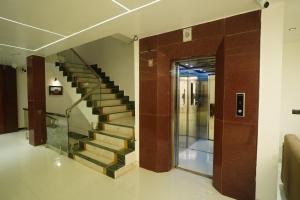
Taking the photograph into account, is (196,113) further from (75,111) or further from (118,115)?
(75,111)

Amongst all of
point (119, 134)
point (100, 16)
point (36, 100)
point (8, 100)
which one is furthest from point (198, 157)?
point (8, 100)

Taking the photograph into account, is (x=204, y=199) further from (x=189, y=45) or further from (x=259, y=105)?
(x=189, y=45)

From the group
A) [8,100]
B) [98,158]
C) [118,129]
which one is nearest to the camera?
[98,158]

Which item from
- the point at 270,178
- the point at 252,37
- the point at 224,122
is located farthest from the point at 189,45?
the point at 270,178

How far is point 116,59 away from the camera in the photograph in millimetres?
6172

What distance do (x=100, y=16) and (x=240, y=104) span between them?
92.2 inches

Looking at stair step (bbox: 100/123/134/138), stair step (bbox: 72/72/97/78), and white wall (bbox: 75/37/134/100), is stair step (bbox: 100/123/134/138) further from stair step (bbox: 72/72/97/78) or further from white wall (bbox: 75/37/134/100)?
stair step (bbox: 72/72/97/78)

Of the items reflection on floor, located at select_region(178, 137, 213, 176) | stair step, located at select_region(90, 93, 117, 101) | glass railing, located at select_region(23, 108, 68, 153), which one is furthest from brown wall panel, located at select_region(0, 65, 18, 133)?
reflection on floor, located at select_region(178, 137, 213, 176)

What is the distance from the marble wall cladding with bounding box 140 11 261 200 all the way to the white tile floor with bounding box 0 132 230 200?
43 centimetres

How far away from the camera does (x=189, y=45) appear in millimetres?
2893

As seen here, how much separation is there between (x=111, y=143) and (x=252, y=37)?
3.32 meters

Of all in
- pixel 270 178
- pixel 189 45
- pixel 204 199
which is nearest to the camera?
pixel 270 178

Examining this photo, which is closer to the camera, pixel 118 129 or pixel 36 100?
pixel 118 129

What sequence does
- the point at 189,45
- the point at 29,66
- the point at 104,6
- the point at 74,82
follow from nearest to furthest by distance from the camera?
1. the point at 104,6
2. the point at 189,45
3. the point at 29,66
4. the point at 74,82
